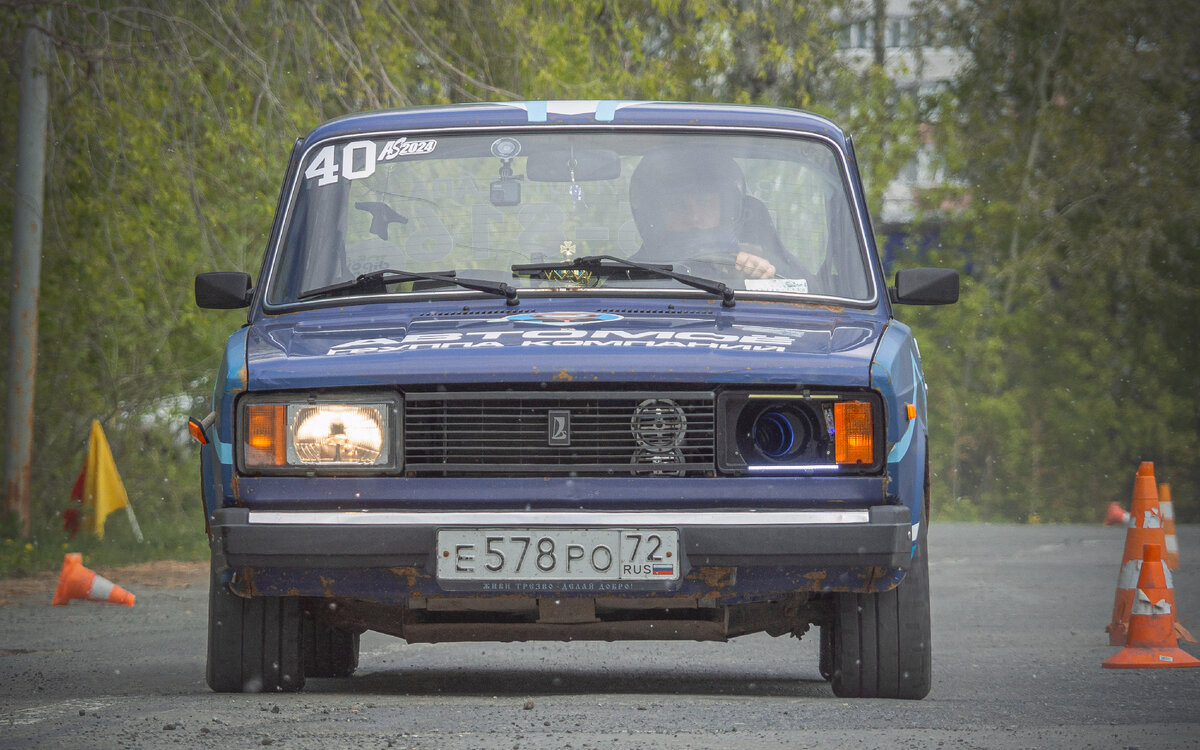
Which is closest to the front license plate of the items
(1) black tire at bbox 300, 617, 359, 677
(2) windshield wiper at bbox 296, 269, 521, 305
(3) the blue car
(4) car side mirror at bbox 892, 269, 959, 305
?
(3) the blue car

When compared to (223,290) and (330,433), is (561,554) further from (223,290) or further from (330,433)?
(223,290)

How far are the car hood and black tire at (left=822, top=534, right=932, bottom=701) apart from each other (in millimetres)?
827

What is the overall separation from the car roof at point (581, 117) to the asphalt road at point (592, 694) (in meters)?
2.00

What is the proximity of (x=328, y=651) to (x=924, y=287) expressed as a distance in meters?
2.54

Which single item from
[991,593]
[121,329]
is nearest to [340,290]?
[991,593]

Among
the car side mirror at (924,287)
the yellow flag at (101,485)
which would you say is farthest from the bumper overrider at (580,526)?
the yellow flag at (101,485)

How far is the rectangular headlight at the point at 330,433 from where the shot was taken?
532 cm

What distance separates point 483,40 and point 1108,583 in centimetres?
711

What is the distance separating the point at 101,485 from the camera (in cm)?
1570

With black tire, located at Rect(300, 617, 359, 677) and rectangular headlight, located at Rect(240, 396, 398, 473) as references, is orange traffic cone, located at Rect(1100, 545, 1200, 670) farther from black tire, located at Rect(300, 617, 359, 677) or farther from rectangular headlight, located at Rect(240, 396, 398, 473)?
rectangular headlight, located at Rect(240, 396, 398, 473)

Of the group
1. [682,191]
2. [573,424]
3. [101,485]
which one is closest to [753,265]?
[682,191]

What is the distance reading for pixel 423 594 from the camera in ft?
17.8

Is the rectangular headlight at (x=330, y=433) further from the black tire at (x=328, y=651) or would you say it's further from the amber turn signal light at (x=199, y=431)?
the black tire at (x=328, y=651)

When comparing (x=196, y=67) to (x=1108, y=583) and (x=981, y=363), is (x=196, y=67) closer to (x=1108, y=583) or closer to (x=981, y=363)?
(x=1108, y=583)
